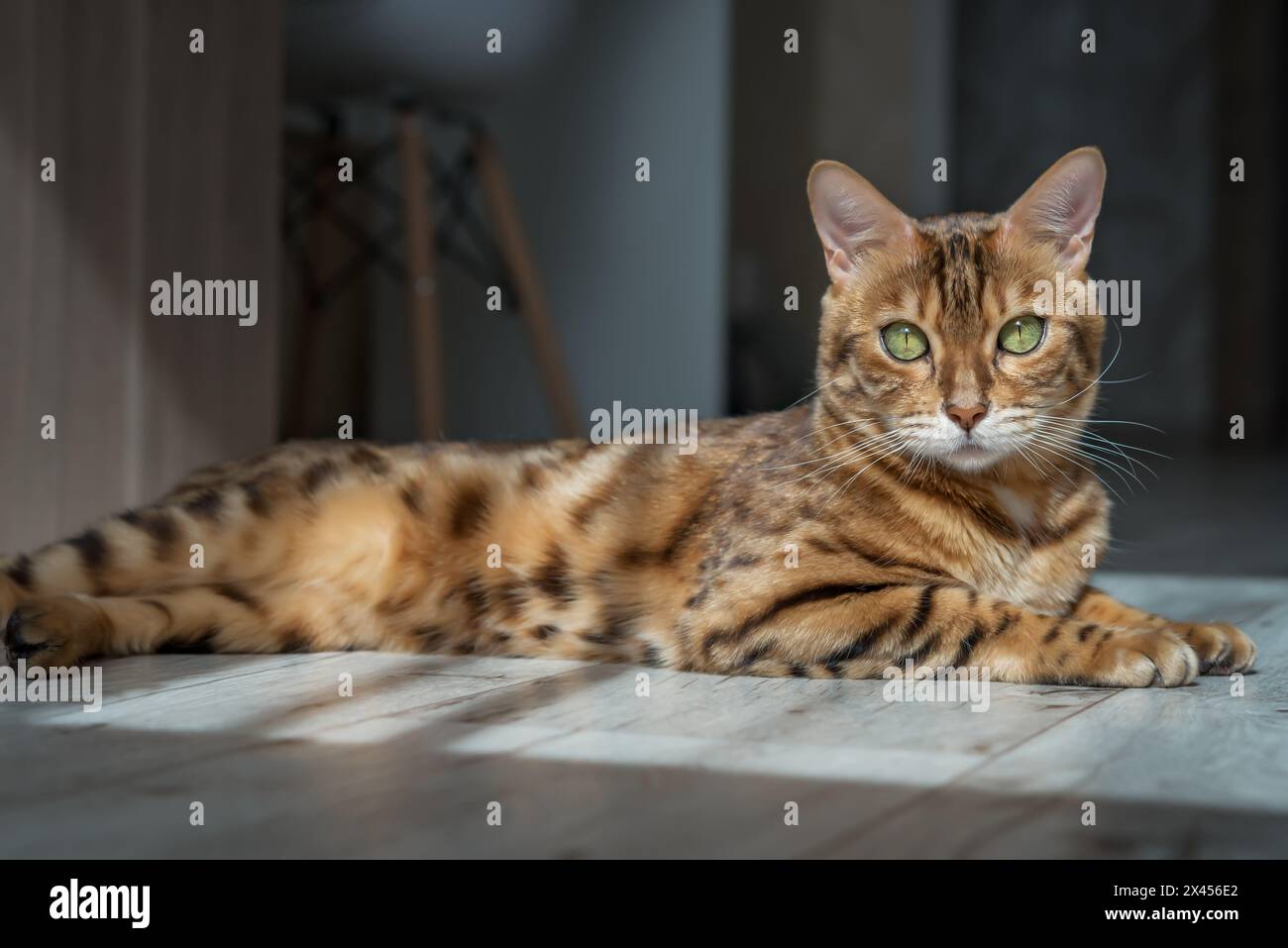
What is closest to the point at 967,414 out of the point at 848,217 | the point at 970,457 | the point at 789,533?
the point at 970,457

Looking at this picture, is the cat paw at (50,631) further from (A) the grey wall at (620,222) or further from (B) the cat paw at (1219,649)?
(A) the grey wall at (620,222)

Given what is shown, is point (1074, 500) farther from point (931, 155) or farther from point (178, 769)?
point (931, 155)

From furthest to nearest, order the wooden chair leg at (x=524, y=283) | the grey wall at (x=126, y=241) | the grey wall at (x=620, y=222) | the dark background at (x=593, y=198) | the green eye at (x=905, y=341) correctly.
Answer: the grey wall at (x=620, y=222), the wooden chair leg at (x=524, y=283), the dark background at (x=593, y=198), the grey wall at (x=126, y=241), the green eye at (x=905, y=341)

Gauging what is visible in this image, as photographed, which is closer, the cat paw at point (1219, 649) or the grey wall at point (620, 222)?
the cat paw at point (1219, 649)

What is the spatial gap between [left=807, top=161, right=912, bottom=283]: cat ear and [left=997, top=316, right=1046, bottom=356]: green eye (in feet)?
0.61

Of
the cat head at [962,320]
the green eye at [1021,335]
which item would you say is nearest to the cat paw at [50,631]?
the cat head at [962,320]

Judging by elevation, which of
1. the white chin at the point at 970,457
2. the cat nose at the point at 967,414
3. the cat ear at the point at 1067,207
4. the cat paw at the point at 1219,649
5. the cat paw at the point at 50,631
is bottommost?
the cat paw at the point at 1219,649

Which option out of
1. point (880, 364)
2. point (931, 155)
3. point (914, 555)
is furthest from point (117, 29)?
point (931, 155)

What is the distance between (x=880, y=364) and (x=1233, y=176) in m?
6.98

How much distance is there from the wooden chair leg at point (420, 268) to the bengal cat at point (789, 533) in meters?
1.30

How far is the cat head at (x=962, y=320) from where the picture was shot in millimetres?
1559

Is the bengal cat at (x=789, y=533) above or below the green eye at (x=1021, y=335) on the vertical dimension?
below

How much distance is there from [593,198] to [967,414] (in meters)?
2.83

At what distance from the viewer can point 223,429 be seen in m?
2.41
